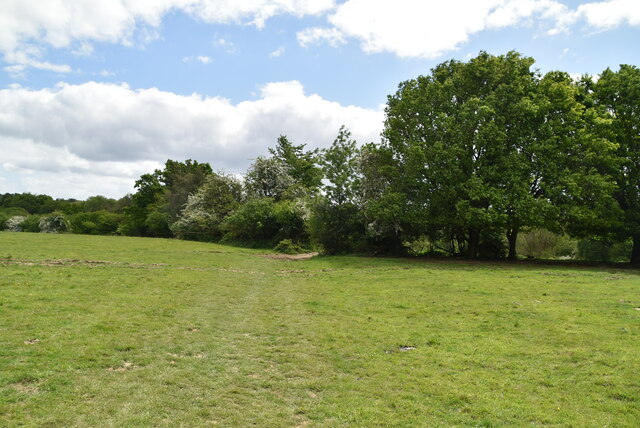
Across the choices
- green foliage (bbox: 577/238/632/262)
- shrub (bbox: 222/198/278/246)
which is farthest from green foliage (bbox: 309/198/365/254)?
green foliage (bbox: 577/238/632/262)

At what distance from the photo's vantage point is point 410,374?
791 cm

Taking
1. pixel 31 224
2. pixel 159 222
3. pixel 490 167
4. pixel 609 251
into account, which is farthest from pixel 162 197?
pixel 609 251

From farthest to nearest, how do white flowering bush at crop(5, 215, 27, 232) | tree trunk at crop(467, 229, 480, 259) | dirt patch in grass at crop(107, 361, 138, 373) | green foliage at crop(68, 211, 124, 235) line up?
green foliage at crop(68, 211, 124, 235)
white flowering bush at crop(5, 215, 27, 232)
tree trunk at crop(467, 229, 480, 259)
dirt patch in grass at crop(107, 361, 138, 373)

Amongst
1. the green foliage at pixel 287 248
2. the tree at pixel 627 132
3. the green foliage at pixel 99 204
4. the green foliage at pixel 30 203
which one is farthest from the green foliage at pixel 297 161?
the green foliage at pixel 30 203

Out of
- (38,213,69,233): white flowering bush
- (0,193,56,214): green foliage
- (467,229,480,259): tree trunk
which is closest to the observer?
(467,229,480,259): tree trunk

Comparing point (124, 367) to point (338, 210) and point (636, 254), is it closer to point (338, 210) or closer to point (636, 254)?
point (338, 210)

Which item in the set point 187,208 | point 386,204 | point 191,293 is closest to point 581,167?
point 386,204

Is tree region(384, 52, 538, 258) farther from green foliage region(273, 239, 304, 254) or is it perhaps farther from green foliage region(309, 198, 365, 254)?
green foliage region(273, 239, 304, 254)

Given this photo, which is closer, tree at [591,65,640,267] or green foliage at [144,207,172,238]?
tree at [591,65,640,267]

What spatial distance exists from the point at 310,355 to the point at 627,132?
3288cm

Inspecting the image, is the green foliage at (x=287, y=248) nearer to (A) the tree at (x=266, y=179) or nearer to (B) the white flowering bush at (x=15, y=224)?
(A) the tree at (x=266, y=179)

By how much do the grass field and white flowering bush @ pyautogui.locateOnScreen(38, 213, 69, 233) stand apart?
64.1 meters

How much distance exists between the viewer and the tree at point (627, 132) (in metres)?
29.4

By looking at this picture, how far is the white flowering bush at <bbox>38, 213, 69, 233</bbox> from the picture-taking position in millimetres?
71750
